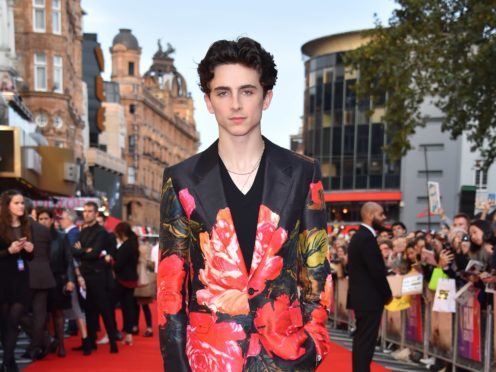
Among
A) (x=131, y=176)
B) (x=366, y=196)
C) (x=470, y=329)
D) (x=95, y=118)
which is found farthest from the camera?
(x=131, y=176)

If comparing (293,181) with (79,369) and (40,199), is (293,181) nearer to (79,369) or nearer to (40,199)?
(79,369)

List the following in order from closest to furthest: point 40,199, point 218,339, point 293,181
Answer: point 218,339 < point 293,181 < point 40,199

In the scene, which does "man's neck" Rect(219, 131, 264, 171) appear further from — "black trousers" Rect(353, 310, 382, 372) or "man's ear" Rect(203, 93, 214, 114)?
"black trousers" Rect(353, 310, 382, 372)

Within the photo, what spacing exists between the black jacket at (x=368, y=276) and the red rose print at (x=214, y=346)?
18.0 ft

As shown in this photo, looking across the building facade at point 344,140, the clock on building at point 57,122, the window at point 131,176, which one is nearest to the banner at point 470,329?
the clock on building at point 57,122

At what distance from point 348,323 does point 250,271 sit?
13.2m

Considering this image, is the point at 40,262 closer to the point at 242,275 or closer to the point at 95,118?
the point at 242,275

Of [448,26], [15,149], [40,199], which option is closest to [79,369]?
[15,149]

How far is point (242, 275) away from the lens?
3.00 metres

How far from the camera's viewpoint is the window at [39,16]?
132 ft

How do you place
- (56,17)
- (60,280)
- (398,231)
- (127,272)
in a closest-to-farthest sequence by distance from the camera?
(60,280), (127,272), (398,231), (56,17)

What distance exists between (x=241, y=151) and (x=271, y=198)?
26 centimetres

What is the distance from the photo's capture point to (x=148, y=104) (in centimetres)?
10644

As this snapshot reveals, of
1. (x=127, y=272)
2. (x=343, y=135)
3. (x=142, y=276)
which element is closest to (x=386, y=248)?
(x=142, y=276)
